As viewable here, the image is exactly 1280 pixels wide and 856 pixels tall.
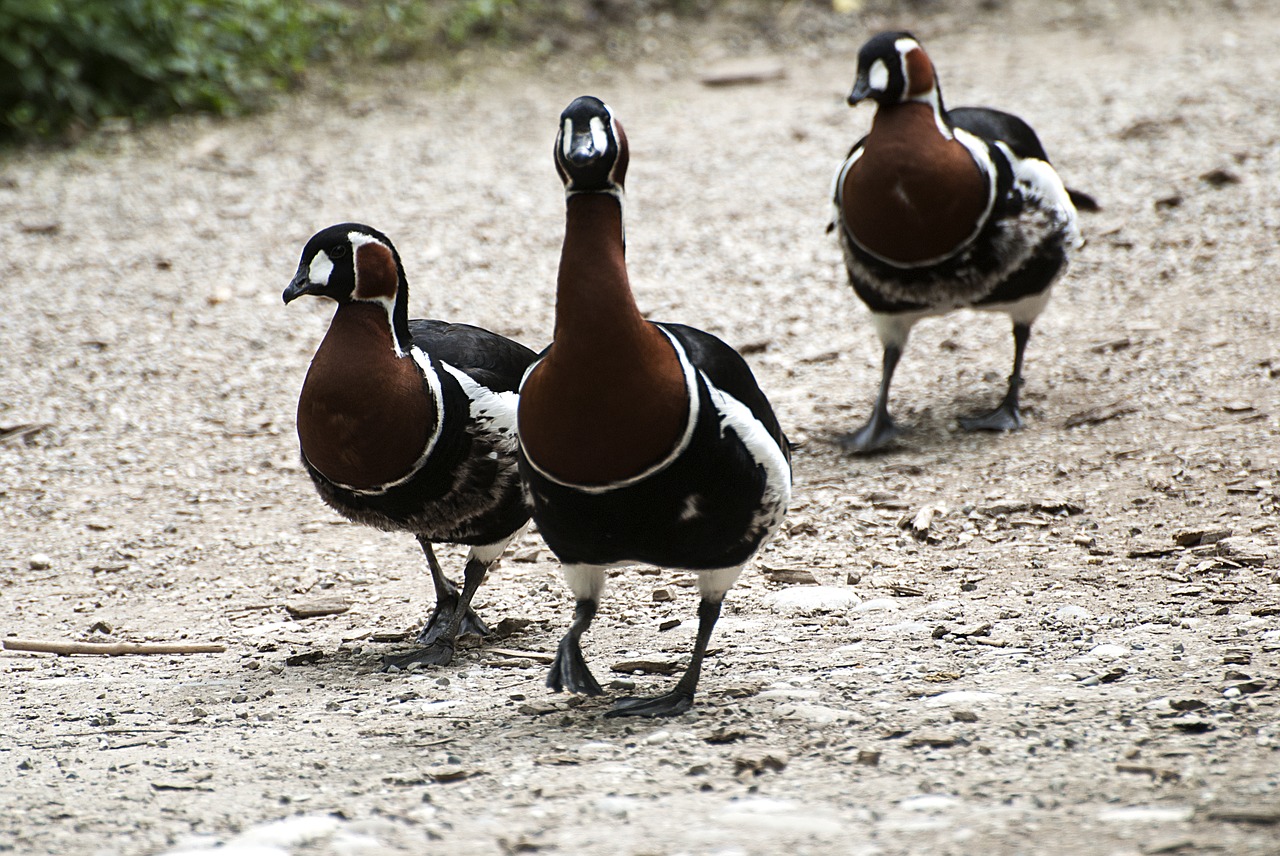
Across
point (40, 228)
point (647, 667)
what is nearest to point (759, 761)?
point (647, 667)

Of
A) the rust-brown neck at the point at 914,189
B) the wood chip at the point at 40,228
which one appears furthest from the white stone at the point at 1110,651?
the wood chip at the point at 40,228

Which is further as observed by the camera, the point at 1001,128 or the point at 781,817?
the point at 1001,128

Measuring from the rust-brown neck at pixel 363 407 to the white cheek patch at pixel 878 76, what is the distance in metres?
2.36

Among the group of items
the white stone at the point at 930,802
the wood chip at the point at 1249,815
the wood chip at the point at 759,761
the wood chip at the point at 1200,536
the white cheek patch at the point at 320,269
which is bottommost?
the wood chip at the point at 759,761

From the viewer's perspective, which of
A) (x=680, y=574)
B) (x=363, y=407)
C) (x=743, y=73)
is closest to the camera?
(x=363, y=407)

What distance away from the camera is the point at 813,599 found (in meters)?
4.35

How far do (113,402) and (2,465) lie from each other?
74 cm

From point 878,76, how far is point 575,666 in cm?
282

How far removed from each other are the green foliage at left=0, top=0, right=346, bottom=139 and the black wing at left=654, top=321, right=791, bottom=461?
311 inches

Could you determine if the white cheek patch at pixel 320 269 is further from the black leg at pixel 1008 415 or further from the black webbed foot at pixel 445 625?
the black leg at pixel 1008 415

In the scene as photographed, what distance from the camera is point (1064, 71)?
10.3 m

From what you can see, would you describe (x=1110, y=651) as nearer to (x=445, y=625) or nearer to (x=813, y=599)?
(x=813, y=599)

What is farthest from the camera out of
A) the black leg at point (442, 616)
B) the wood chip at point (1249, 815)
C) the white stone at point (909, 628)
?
the black leg at point (442, 616)

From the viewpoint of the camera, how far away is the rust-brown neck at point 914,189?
5.24 m
